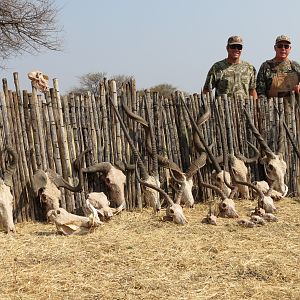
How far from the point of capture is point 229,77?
8.16 metres

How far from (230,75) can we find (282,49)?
0.97 metres

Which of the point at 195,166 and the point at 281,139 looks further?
the point at 281,139

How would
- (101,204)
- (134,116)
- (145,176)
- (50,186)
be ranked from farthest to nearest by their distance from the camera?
(134,116), (145,176), (50,186), (101,204)

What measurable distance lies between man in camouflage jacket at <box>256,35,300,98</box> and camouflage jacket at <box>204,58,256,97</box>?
386mm

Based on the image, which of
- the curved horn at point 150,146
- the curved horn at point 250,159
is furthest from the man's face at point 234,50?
→ the curved horn at point 150,146

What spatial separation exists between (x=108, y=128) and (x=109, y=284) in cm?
327

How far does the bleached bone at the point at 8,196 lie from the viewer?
5859 mm

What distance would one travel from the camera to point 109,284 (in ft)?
13.0

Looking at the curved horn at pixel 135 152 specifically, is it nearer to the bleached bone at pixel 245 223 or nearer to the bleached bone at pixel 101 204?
the bleached bone at pixel 101 204

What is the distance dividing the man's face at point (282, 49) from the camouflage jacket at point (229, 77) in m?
0.56


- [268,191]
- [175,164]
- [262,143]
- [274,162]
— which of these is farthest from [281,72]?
[175,164]

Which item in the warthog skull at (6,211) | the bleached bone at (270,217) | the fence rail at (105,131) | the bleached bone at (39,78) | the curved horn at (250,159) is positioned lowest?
the bleached bone at (270,217)

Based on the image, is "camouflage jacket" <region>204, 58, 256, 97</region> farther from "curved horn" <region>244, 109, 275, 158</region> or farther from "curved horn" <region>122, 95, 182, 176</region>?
"curved horn" <region>122, 95, 182, 176</region>

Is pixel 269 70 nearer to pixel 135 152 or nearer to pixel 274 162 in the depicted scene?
pixel 274 162
